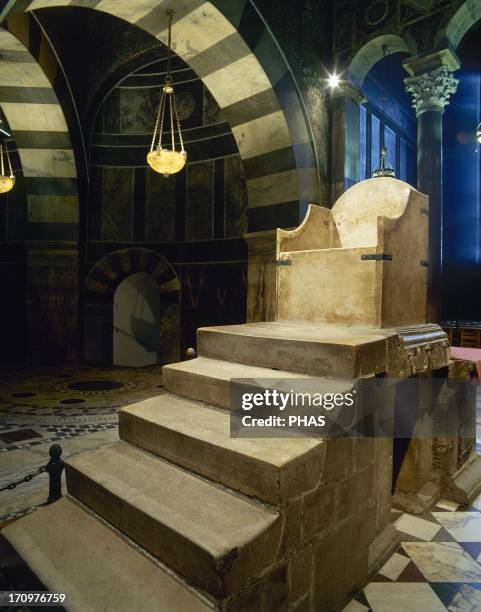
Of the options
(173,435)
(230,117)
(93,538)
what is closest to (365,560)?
(173,435)

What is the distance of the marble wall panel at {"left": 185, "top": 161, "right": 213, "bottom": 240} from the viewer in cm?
879

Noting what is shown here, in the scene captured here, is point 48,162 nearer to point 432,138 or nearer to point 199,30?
point 199,30

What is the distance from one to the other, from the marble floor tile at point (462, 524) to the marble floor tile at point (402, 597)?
0.68 m

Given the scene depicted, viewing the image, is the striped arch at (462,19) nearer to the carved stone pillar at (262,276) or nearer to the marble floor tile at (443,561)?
the carved stone pillar at (262,276)

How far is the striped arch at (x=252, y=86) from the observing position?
Result: 17.4 ft

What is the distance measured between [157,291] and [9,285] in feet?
11.4

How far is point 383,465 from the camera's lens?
8.13 feet

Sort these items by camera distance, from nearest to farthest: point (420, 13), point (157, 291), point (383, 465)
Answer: point (383, 465)
point (420, 13)
point (157, 291)

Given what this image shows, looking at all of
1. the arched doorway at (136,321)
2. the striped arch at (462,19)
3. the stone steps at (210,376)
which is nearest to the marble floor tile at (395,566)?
the stone steps at (210,376)

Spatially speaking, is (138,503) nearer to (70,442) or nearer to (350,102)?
(70,442)

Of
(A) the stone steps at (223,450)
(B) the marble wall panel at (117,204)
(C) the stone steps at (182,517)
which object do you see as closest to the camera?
(C) the stone steps at (182,517)

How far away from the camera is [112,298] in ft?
30.4

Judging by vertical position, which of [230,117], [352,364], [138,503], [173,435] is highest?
[230,117]

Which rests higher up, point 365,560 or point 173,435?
point 173,435
